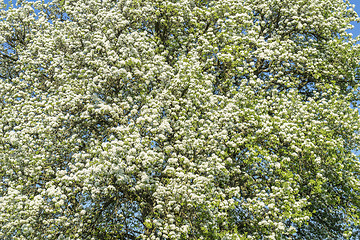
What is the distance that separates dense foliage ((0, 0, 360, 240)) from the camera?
1153 centimetres

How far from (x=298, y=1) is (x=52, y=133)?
13726 mm

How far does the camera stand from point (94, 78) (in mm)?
13336

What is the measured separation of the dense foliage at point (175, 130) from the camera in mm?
11531

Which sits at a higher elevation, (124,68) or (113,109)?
(124,68)

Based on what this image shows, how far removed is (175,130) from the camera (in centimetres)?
1366

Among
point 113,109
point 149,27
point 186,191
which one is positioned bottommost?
point 186,191

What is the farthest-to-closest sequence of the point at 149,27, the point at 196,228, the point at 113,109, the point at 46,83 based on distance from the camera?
1. the point at 149,27
2. the point at 46,83
3. the point at 113,109
4. the point at 196,228

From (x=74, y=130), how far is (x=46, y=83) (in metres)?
3.14

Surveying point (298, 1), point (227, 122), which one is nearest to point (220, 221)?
point (227, 122)

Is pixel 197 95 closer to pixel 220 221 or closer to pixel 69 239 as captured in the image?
pixel 220 221

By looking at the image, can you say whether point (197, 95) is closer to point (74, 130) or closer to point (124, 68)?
point (124, 68)

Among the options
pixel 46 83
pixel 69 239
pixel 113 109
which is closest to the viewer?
pixel 69 239

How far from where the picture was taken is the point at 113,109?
1291cm

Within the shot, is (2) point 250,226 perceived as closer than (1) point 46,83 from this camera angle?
Yes
